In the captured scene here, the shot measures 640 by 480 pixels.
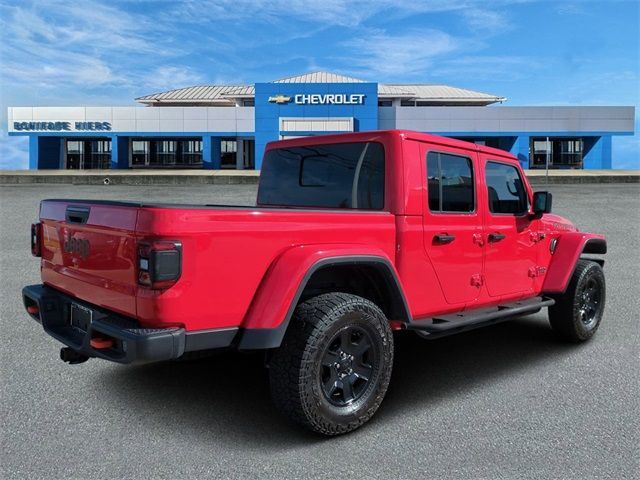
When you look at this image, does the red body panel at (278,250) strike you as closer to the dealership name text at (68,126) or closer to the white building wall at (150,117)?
the white building wall at (150,117)

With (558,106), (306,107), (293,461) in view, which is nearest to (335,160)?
(293,461)

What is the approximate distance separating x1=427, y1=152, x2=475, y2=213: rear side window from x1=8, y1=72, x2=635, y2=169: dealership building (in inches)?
1562

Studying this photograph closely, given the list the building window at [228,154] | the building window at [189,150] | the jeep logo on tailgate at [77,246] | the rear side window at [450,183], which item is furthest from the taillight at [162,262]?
the building window at [189,150]

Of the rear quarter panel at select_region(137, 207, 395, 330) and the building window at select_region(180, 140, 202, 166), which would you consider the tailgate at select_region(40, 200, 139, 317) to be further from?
the building window at select_region(180, 140, 202, 166)

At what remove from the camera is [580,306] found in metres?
5.60

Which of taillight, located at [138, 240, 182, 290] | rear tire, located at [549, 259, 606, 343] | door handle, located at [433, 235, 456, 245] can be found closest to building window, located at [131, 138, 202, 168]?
rear tire, located at [549, 259, 606, 343]

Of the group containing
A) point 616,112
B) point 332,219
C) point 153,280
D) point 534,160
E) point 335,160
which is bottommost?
point 153,280

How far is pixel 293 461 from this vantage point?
316 centimetres

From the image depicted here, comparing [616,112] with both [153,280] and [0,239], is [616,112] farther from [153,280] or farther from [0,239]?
[153,280]

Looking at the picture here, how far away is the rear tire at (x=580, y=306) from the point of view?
5.47 metres

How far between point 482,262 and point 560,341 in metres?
1.81

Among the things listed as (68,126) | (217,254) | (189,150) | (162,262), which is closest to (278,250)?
(217,254)

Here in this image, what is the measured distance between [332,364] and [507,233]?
2.29 m

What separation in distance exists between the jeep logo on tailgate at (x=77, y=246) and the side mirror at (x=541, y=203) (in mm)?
3875
